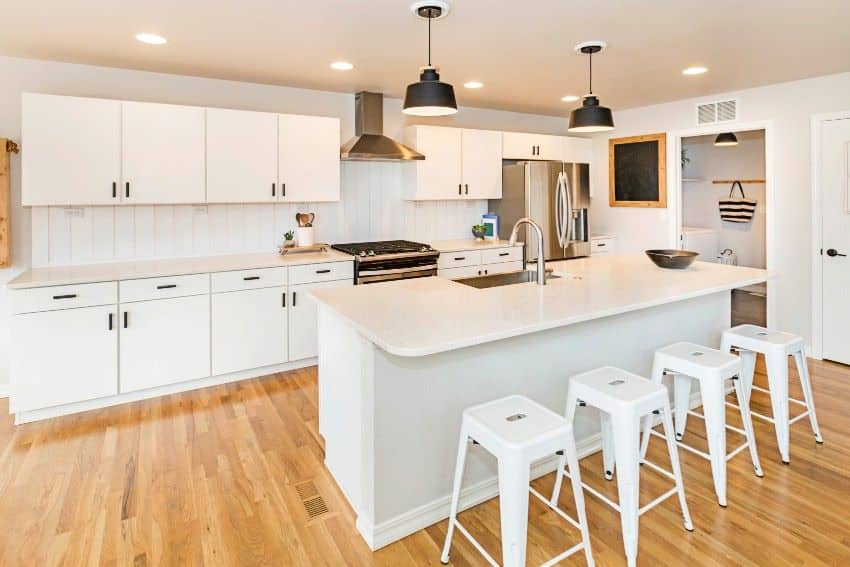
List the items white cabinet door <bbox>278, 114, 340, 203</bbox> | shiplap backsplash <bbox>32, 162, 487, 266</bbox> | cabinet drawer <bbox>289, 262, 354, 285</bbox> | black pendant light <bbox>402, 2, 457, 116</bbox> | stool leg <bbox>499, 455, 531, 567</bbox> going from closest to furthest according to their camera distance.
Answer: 1. stool leg <bbox>499, 455, 531, 567</bbox>
2. black pendant light <bbox>402, 2, 457, 116</bbox>
3. shiplap backsplash <bbox>32, 162, 487, 266</bbox>
4. cabinet drawer <bbox>289, 262, 354, 285</bbox>
5. white cabinet door <bbox>278, 114, 340, 203</bbox>

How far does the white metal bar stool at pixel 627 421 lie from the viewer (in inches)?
75.9

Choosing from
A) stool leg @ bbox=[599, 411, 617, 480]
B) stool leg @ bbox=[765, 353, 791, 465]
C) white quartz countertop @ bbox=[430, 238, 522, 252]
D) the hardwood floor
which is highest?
white quartz countertop @ bbox=[430, 238, 522, 252]

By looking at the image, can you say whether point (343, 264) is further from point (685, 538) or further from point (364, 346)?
point (685, 538)

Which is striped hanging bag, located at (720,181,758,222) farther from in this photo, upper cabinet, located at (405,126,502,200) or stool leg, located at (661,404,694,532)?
stool leg, located at (661,404,694,532)

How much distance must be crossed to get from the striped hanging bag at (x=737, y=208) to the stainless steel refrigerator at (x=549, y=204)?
274 cm

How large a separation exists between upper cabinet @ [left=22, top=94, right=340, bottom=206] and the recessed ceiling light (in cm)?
60

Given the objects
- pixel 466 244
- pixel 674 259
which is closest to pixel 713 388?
pixel 674 259

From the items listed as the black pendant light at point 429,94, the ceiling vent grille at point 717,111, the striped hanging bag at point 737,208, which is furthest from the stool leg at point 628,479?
the striped hanging bag at point 737,208

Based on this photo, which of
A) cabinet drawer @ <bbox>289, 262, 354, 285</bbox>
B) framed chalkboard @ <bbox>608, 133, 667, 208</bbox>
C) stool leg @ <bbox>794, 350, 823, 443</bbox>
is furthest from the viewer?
framed chalkboard @ <bbox>608, 133, 667, 208</bbox>

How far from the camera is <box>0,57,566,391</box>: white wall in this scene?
3.62m

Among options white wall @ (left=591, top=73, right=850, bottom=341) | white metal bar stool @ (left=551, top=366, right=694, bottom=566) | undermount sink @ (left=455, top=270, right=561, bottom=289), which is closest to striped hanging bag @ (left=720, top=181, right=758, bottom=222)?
white wall @ (left=591, top=73, right=850, bottom=341)

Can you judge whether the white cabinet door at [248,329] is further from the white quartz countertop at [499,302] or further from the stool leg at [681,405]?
the stool leg at [681,405]

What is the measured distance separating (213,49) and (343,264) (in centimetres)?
181

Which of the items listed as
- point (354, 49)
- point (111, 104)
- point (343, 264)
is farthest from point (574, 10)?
point (111, 104)
